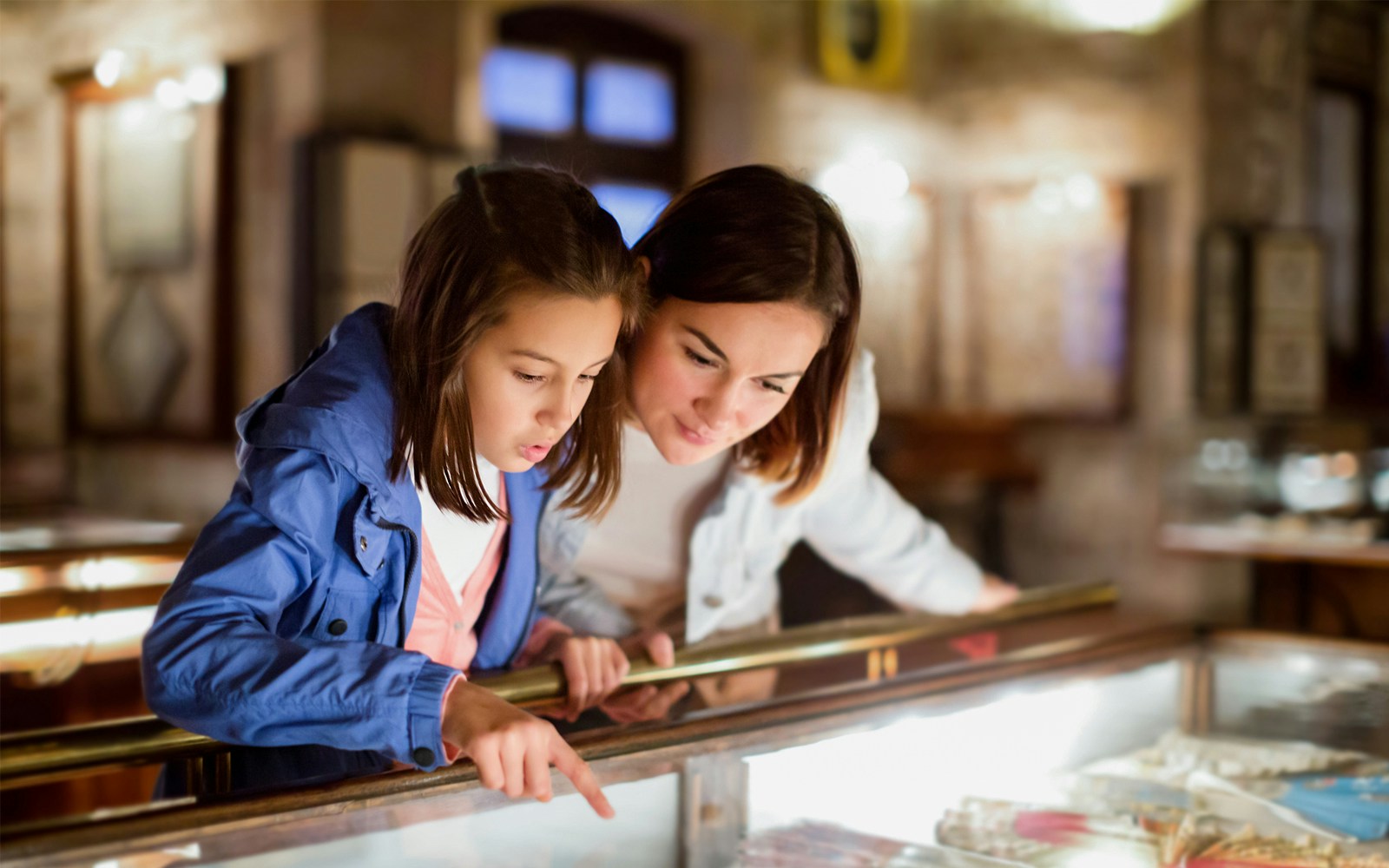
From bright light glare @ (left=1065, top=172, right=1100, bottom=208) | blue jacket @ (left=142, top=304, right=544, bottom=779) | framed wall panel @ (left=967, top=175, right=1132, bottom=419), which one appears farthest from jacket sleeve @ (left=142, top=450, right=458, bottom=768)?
bright light glare @ (left=1065, top=172, right=1100, bottom=208)

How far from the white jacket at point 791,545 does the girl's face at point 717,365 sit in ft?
0.55

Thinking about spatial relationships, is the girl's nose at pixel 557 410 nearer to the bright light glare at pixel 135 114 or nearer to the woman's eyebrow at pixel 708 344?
the woman's eyebrow at pixel 708 344

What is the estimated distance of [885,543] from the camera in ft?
6.15

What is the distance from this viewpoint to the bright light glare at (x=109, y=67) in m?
5.65

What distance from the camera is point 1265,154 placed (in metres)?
6.94

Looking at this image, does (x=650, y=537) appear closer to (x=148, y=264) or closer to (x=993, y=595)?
(x=993, y=595)

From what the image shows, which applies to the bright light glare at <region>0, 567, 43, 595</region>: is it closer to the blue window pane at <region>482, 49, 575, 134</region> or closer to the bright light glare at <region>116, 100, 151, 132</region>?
the bright light glare at <region>116, 100, 151, 132</region>

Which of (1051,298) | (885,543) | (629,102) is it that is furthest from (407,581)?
(1051,298)

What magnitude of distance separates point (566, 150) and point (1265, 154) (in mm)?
3774

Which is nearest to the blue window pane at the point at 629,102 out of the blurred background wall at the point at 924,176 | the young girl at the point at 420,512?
the blurred background wall at the point at 924,176

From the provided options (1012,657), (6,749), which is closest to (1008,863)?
(1012,657)

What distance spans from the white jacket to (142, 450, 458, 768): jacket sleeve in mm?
454

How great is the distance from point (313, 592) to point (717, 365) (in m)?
0.49

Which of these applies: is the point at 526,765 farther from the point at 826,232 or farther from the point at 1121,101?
the point at 1121,101
